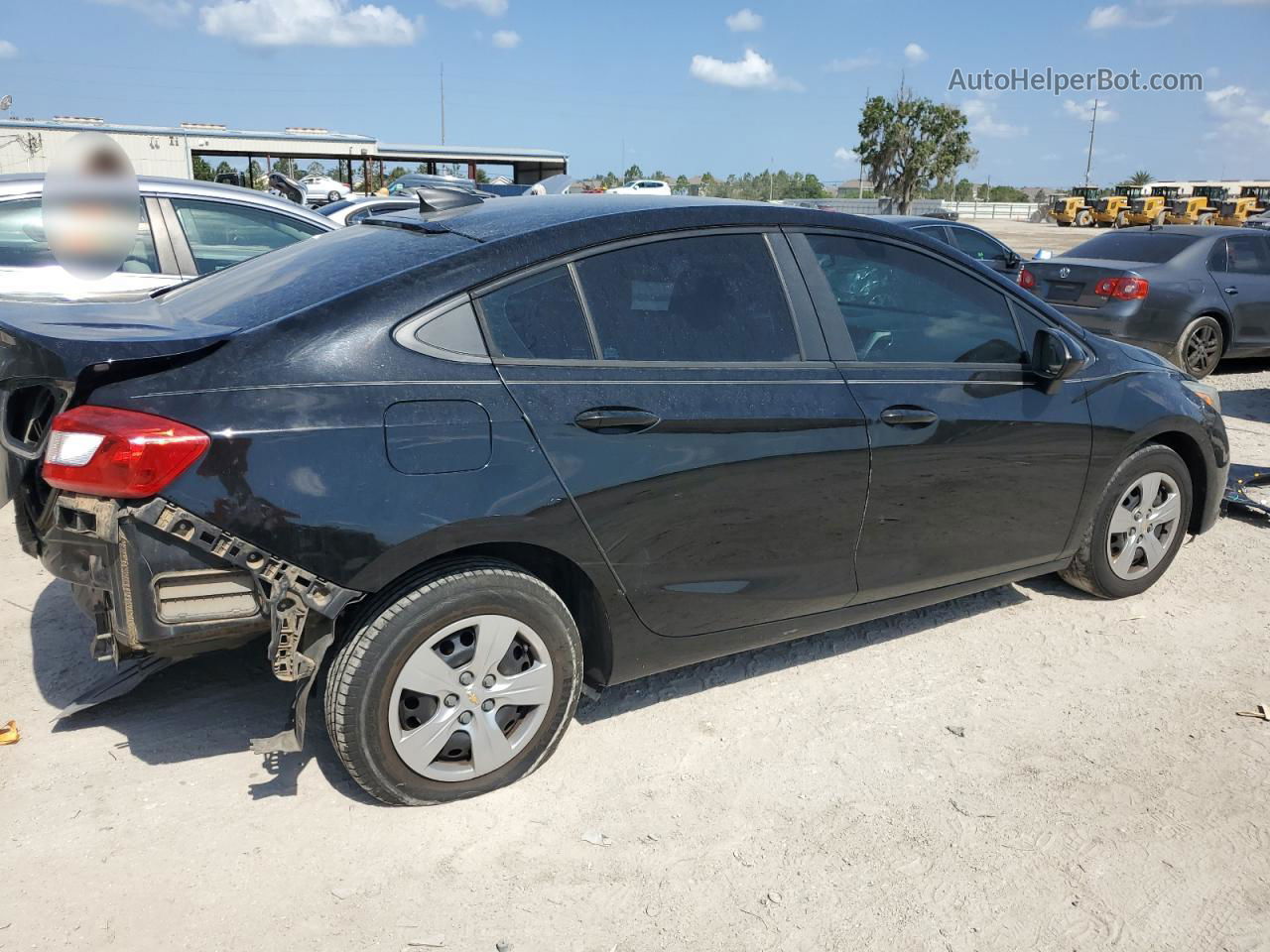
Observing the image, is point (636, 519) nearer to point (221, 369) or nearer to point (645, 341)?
point (645, 341)

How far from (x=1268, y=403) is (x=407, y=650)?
30.5 feet

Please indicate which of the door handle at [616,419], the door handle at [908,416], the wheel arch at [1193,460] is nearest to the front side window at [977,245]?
the wheel arch at [1193,460]

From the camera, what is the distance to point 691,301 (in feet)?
11.0

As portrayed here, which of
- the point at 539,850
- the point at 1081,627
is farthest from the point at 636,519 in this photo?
the point at 1081,627

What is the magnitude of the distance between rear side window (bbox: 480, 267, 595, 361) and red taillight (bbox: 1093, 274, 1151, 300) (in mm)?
8460

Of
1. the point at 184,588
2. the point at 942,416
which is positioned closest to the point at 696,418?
the point at 942,416

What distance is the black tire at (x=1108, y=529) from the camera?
14.7ft

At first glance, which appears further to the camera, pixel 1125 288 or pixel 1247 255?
pixel 1247 255

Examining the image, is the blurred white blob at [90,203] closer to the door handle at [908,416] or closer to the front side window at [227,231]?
the front side window at [227,231]

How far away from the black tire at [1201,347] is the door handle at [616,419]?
9.10 metres

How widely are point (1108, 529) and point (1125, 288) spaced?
20.8 feet

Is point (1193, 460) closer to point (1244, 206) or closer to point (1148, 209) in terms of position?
point (1148, 209)

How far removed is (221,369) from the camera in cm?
267

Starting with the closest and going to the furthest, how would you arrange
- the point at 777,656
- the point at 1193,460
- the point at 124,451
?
the point at 124,451, the point at 777,656, the point at 1193,460
